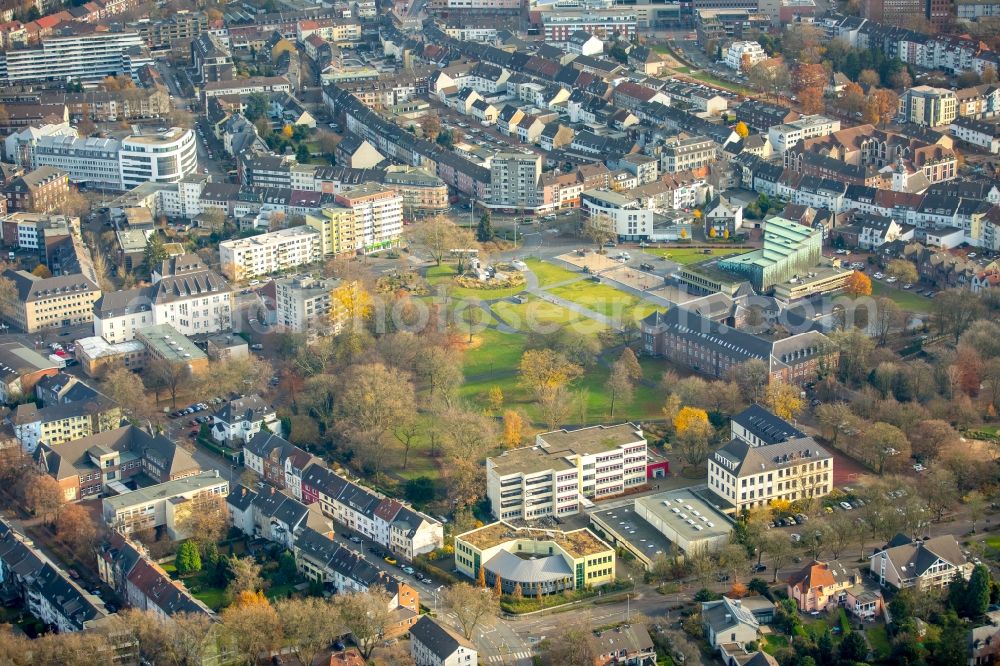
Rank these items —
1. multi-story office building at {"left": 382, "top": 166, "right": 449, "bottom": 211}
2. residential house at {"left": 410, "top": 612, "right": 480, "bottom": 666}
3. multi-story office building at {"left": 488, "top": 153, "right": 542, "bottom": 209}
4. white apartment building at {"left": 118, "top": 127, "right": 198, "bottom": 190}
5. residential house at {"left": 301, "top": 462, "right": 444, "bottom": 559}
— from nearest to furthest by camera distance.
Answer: residential house at {"left": 410, "top": 612, "right": 480, "bottom": 666} → residential house at {"left": 301, "top": 462, "right": 444, "bottom": 559} → multi-story office building at {"left": 382, "top": 166, "right": 449, "bottom": 211} → multi-story office building at {"left": 488, "top": 153, "right": 542, "bottom": 209} → white apartment building at {"left": 118, "top": 127, "right": 198, "bottom": 190}

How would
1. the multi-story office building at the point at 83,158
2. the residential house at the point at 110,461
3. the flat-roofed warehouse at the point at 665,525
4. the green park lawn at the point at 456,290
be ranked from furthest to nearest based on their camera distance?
the multi-story office building at the point at 83,158 < the green park lawn at the point at 456,290 < the residential house at the point at 110,461 < the flat-roofed warehouse at the point at 665,525

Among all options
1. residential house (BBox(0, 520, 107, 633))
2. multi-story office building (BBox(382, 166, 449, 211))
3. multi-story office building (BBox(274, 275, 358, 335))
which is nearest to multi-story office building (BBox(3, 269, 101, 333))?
multi-story office building (BBox(274, 275, 358, 335))

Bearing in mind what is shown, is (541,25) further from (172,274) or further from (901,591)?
(901,591)

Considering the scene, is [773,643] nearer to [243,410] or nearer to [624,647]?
[624,647]

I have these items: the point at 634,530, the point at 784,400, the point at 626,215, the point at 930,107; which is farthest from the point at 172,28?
the point at 634,530

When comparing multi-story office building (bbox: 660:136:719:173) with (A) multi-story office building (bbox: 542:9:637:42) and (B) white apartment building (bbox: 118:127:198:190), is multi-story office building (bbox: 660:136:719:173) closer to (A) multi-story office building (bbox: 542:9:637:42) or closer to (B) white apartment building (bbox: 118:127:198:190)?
(B) white apartment building (bbox: 118:127:198:190)

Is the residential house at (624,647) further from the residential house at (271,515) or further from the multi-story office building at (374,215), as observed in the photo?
the multi-story office building at (374,215)

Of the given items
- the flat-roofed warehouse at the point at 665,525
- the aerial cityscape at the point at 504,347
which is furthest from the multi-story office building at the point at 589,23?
the flat-roofed warehouse at the point at 665,525
